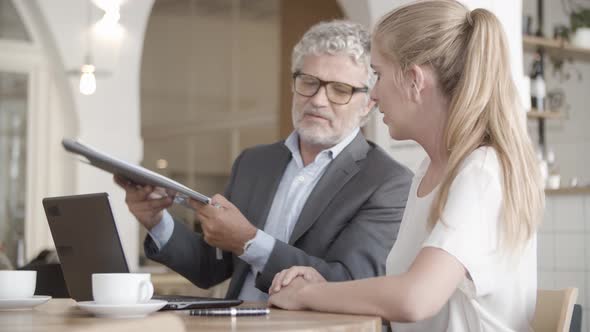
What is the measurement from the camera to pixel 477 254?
1.59 meters

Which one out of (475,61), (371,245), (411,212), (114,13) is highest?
(114,13)

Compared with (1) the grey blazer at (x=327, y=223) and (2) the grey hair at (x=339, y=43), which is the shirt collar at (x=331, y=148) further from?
(2) the grey hair at (x=339, y=43)

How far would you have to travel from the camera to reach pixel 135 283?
1.52 metres

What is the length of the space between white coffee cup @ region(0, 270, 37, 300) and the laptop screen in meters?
0.15

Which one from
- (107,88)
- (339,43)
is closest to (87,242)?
(339,43)

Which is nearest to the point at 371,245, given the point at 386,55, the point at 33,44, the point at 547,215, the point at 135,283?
the point at 386,55

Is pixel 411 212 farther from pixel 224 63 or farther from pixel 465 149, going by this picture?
pixel 224 63

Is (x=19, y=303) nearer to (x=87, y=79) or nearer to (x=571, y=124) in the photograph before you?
(x=87, y=79)

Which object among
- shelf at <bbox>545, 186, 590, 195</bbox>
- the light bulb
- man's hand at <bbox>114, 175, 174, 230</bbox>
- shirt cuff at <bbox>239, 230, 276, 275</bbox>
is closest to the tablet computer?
man's hand at <bbox>114, 175, 174, 230</bbox>

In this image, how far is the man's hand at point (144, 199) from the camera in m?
2.09

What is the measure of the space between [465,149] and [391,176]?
787mm

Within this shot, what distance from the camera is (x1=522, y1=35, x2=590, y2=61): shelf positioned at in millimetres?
6395

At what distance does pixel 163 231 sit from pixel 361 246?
0.54 meters

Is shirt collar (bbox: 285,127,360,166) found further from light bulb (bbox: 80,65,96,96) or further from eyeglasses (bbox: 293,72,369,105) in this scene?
light bulb (bbox: 80,65,96,96)
